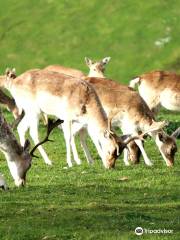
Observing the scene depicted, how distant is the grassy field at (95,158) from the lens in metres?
10.1

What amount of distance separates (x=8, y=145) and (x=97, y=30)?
1342 inches

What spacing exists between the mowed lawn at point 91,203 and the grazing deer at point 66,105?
0.73 meters

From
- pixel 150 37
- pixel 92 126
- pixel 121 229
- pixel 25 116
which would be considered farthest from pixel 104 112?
pixel 150 37

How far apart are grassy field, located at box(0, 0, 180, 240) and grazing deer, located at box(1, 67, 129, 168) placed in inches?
19.9

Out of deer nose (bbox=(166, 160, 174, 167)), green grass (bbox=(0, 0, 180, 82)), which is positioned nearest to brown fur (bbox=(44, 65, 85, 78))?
deer nose (bbox=(166, 160, 174, 167))

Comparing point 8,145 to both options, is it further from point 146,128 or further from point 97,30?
point 97,30

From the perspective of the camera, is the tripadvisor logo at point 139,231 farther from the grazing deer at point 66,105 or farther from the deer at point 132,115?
the deer at point 132,115

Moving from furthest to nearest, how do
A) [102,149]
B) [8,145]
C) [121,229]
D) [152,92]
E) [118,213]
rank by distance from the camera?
[152,92]
[102,149]
[8,145]
[118,213]
[121,229]

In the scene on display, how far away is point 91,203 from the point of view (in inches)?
444

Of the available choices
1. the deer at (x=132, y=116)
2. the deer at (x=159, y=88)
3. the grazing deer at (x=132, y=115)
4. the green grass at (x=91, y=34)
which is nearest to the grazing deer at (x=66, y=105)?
the deer at (x=132, y=116)

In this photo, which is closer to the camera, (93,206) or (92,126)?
(93,206)

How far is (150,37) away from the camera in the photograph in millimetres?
45344

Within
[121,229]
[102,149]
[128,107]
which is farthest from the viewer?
[128,107]

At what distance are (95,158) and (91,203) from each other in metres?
7.32
